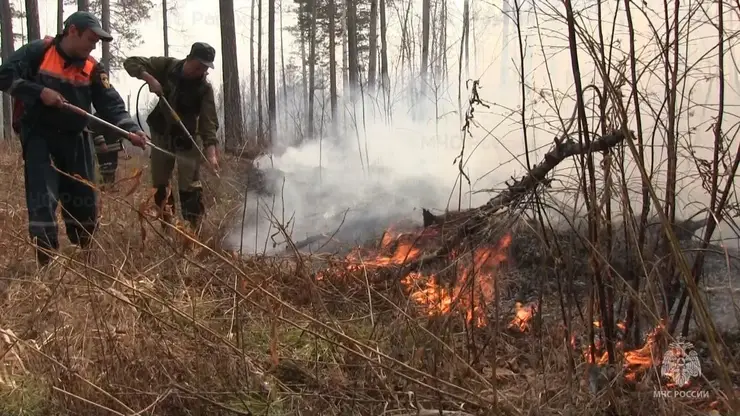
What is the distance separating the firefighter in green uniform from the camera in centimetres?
465

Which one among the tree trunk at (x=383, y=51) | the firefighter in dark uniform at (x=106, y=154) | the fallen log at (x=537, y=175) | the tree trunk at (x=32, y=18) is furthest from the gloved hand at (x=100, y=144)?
the tree trunk at (x=383, y=51)

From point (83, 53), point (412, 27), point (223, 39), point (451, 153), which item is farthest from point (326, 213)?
point (412, 27)

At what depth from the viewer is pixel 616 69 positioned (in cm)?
203

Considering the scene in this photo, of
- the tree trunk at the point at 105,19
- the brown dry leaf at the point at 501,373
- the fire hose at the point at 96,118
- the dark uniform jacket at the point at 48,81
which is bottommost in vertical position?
the brown dry leaf at the point at 501,373

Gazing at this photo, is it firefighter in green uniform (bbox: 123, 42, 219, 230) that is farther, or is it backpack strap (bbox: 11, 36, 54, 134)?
firefighter in green uniform (bbox: 123, 42, 219, 230)

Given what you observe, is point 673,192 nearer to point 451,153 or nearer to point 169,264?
point 169,264

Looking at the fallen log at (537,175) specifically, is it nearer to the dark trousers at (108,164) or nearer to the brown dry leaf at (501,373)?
the brown dry leaf at (501,373)

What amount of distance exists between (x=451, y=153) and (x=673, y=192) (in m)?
7.34

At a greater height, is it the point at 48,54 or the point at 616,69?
the point at 48,54

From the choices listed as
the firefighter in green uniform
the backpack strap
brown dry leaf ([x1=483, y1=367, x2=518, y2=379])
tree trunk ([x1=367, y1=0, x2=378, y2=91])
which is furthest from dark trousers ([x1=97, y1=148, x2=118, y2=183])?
tree trunk ([x1=367, y1=0, x2=378, y2=91])

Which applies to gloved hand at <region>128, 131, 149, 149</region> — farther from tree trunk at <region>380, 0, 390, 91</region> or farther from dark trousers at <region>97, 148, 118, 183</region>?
tree trunk at <region>380, 0, 390, 91</region>

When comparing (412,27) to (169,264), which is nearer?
(169,264)

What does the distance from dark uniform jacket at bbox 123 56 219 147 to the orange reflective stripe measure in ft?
3.19

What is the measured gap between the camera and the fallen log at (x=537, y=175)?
6.78ft
